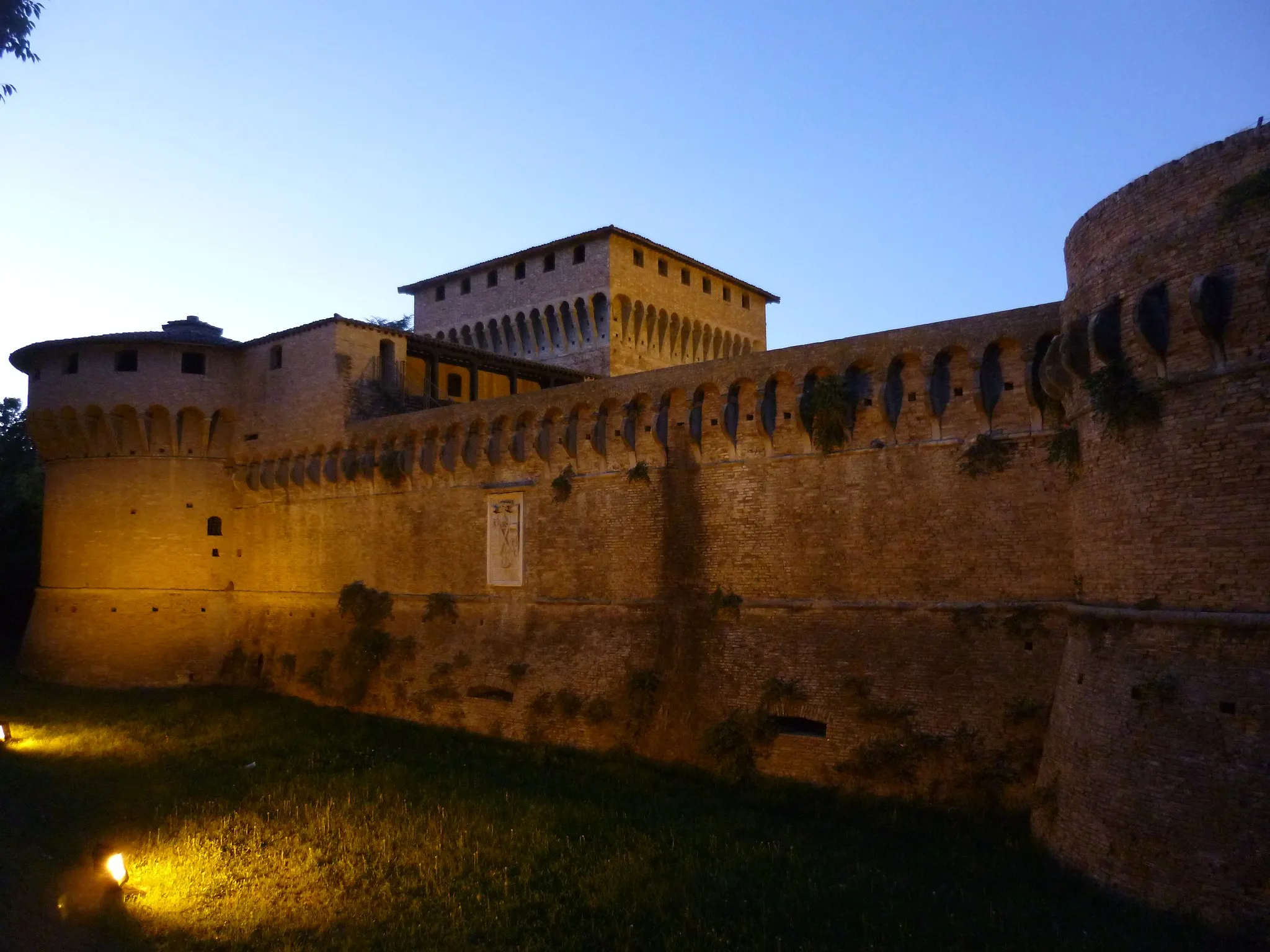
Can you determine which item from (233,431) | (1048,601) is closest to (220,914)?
(1048,601)

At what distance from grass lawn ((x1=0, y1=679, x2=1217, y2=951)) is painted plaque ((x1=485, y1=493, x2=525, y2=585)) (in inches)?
156

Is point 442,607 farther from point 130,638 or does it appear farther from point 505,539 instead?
point 130,638

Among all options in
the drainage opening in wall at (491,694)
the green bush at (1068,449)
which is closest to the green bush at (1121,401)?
the green bush at (1068,449)

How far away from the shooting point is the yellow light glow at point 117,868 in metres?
11.3

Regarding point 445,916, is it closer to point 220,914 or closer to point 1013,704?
point 220,914

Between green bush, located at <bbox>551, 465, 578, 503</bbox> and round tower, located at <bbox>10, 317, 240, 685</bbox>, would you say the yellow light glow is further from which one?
round tower, located at <bbox>10, 317, 240, 685</bbox>

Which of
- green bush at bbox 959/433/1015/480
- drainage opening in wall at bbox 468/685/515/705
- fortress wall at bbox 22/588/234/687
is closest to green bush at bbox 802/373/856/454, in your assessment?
green bush at bbox 959/433/1015/480

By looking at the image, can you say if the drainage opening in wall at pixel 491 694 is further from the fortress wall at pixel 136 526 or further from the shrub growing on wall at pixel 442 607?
the fortress wall at pixel 136 526

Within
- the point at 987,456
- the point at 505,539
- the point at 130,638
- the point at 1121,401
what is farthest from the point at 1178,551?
the point at 130,638

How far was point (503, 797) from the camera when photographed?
14.0 meters

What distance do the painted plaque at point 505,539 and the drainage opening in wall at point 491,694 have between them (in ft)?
7.37

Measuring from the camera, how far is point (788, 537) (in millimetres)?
15375

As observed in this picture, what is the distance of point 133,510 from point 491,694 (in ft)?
45.7

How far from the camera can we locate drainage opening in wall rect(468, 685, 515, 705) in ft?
62.0
